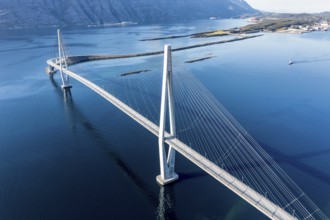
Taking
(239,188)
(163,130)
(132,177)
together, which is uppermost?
(163,130)

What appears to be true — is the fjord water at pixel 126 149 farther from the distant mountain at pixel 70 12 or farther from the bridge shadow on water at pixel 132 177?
the distant mountain at pixel 70 12

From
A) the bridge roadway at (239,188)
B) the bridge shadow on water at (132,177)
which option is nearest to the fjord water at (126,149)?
the bridge shadow on water at (132,177)

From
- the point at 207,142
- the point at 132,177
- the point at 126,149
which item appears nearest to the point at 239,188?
the point at 132,177

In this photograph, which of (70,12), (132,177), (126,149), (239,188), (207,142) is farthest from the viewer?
(70,12)

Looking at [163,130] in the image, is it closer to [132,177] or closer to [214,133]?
[132,177]

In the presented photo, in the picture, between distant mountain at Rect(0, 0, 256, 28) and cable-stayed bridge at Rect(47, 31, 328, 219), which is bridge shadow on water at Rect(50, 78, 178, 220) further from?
distant mountain at Rect(0, 0, 256, 28)

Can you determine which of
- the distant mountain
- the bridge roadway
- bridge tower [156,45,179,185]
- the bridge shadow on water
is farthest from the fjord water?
the distant mountain

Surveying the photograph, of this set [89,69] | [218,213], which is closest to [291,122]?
[218,213]
